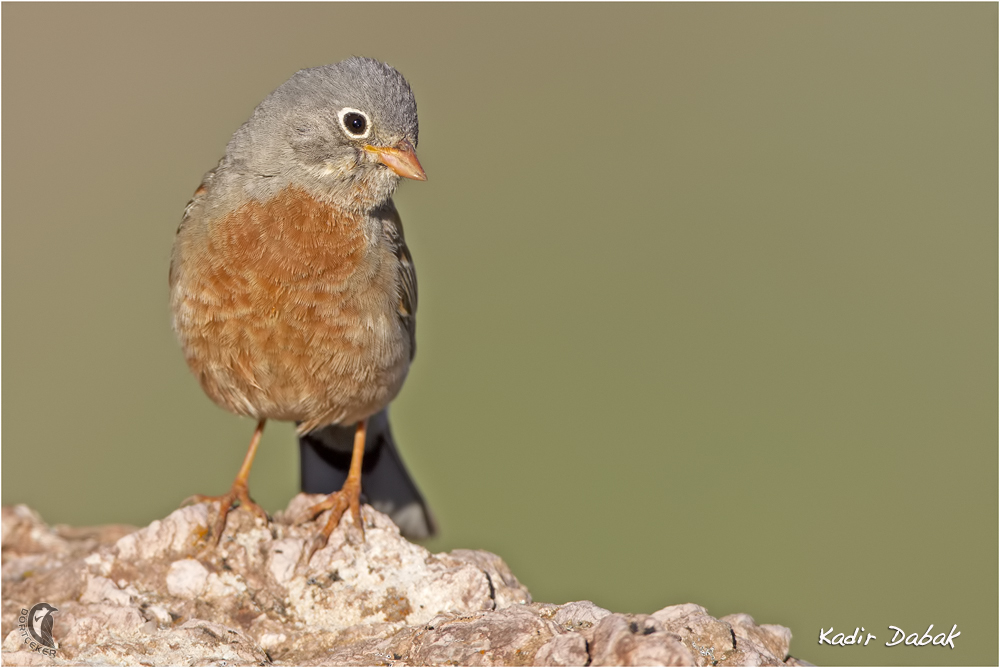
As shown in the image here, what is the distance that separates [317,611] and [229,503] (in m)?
0.97

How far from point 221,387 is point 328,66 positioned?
6.16 feet

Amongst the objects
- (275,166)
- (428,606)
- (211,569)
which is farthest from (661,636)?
(275,166)

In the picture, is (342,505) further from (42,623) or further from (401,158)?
(401,158)

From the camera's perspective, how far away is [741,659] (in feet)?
12.5

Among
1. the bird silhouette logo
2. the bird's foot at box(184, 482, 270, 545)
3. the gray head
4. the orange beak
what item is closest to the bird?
the bird silhouette logo

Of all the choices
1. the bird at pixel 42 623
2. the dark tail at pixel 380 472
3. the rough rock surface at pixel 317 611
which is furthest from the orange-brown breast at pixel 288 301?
the bird at pixel 42 623

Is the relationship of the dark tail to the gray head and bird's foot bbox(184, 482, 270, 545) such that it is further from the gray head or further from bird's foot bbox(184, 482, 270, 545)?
the gray head

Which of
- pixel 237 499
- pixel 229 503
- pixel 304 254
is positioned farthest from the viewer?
pixel 237 499

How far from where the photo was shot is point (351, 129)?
520 cm

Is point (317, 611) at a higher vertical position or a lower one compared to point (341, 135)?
lower

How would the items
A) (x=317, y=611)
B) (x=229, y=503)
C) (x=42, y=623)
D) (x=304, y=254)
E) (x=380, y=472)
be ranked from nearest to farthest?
(x=42, y=623) → (x=317, y=611) → (x=304, y=254) → (x=229, y=503) → (x=380, y=472)

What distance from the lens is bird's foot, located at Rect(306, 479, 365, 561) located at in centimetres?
503

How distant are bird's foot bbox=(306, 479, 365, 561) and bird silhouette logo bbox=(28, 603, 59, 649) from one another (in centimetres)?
120

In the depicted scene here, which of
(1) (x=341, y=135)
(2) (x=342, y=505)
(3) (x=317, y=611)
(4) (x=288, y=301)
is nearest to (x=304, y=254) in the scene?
(4) (x=288, y=301)
